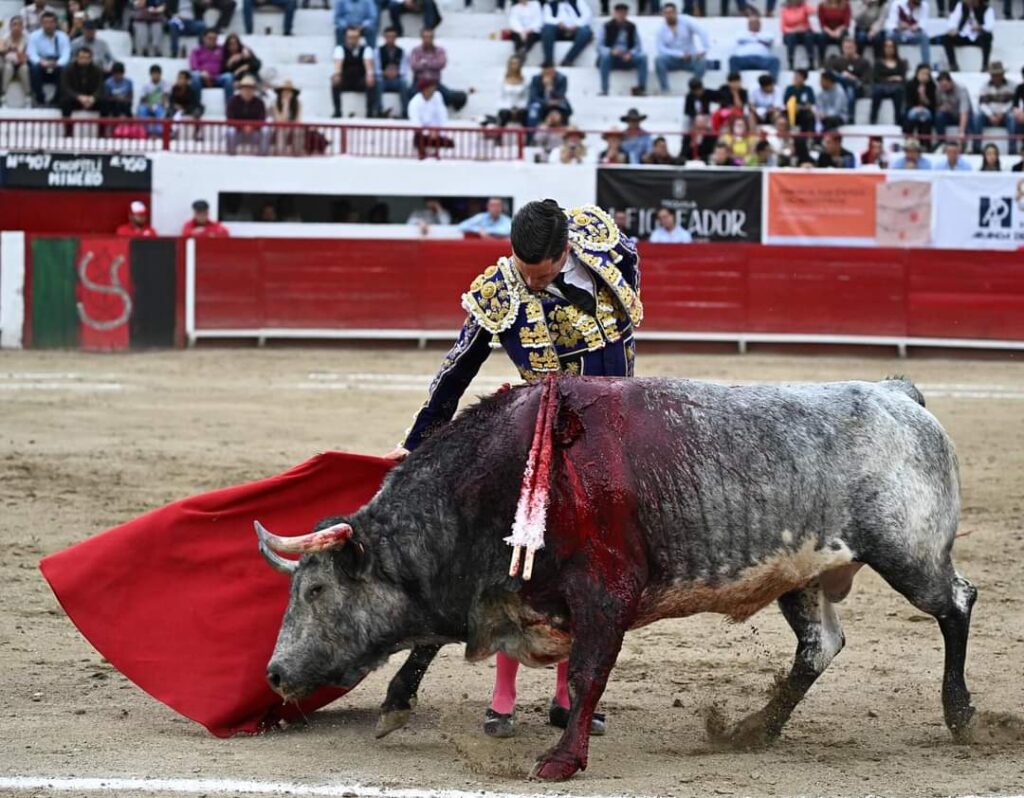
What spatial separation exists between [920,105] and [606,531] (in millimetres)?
14881

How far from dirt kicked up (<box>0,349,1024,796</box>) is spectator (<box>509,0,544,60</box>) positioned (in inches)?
397

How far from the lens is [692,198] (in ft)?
55.3

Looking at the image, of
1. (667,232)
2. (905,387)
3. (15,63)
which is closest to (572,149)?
(667,232)

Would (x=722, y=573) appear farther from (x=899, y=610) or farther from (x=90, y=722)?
(x=899, y=610)

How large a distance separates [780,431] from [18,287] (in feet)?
39.7

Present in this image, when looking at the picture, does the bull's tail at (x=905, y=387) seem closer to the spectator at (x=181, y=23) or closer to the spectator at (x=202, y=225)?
the spectator at (x=202, y=225)

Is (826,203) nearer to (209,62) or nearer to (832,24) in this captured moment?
(832,24)

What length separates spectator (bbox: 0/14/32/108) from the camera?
17.6 m

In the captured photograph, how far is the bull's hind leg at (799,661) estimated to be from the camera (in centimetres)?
451

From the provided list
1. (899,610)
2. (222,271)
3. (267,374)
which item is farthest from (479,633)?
(222,271)

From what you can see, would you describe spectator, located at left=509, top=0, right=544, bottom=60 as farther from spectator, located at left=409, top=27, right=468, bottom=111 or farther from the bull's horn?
the bull's horn

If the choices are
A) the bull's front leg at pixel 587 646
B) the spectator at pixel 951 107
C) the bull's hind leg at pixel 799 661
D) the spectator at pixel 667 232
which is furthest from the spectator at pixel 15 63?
the bull's front leg at pixel 587 646

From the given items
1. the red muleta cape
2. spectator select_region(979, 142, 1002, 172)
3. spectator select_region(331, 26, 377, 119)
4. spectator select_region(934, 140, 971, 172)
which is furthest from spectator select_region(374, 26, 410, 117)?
the red muleta cape

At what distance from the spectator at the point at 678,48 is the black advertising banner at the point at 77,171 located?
5.98 meters
